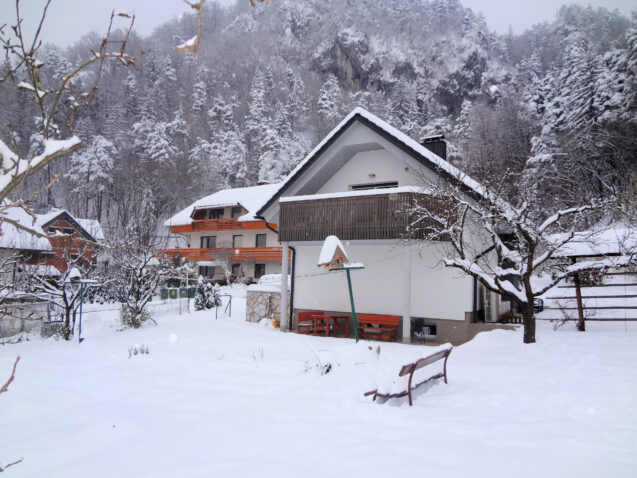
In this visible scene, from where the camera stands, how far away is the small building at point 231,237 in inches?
1344

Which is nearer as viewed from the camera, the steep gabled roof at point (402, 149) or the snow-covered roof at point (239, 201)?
the steep gabled roof at point (402, 149)

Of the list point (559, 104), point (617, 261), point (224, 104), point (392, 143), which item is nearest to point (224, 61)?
point (224, 104)

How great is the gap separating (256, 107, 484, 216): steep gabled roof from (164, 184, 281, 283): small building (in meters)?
18.9

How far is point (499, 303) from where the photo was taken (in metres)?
16.1

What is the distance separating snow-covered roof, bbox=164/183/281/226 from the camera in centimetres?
3544

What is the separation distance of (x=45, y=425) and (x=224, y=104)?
6608cm

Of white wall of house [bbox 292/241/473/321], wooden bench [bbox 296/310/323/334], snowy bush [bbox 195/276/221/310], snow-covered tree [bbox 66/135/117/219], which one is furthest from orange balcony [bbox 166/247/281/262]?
snow-covered tree [bbox 66/135/117/219]

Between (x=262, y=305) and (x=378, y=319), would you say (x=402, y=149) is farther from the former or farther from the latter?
(x=262, y=305)

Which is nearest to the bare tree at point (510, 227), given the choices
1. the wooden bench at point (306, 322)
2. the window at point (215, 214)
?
the wooden bench at point (306, 322)

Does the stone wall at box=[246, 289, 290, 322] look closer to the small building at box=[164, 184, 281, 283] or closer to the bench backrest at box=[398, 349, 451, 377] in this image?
the bench backrest at box=[398, 349, 451, 377]

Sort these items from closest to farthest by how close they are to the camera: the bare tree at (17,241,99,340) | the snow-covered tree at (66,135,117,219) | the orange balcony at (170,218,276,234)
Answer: the bare tree at (17,241,99,340) < the orange balcony at (170,218,276,234) < the snow-covered tree at (66,135,117,219)

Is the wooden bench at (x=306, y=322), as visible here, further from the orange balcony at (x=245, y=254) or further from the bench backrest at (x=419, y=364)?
the orange balcony at (x=245, y=254)

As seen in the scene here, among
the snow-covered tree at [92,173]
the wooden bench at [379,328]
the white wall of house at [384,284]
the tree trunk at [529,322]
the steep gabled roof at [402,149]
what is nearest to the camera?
the tree trunk at [529,322]

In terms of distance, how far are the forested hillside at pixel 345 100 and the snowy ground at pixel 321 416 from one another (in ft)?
51.8
